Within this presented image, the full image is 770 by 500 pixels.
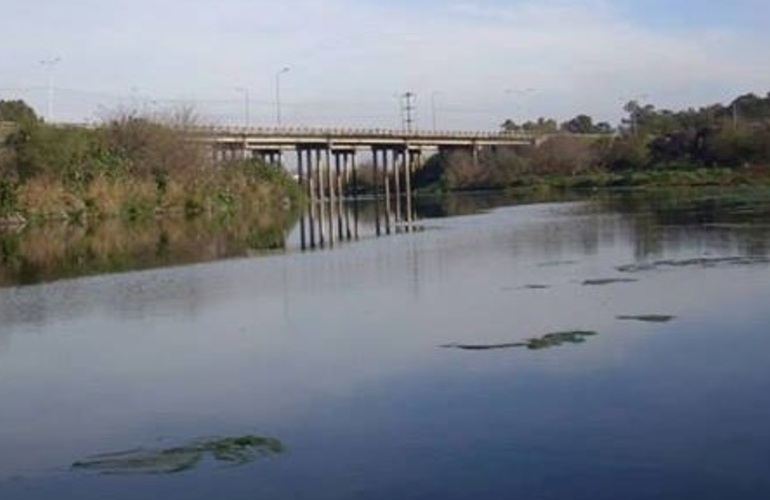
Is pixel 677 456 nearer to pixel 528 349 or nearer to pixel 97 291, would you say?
pixel 528 349

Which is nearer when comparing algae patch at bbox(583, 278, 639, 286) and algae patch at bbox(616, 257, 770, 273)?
algae patch at bbox(583, 278, 639, 286)

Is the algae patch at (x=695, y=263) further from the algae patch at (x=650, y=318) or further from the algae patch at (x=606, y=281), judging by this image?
the algae patch at (x=650, y=318)

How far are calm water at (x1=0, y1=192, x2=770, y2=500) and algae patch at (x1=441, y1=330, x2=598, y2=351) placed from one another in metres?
0.07

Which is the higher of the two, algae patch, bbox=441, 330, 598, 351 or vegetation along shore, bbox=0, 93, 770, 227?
vegetation along shore, bbox=0, 93, 770, 227

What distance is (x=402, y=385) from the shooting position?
14930 mm

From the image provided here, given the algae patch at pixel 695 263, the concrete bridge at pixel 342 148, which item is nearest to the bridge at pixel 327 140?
the concrete bridge at pixel 342 148

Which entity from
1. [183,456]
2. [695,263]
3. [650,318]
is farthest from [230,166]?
[183,456]

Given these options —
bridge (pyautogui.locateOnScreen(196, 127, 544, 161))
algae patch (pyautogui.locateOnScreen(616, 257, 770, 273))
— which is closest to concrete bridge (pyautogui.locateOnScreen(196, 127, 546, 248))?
bridge (pyautogui.locateOnScreen(196, 127, 544, 161))

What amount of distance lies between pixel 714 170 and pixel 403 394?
291 feet

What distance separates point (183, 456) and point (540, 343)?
6944mm

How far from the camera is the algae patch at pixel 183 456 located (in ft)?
38.3

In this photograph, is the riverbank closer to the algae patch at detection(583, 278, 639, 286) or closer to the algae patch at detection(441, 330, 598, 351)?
the algae patch at detection(583, 278, 639, 286)

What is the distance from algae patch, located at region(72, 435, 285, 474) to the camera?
38.3 ft

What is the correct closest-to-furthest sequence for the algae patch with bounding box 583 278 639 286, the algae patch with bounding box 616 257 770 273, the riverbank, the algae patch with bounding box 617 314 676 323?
1. the algae patch with bounding box 617 314 676 323
2. the algae patch with bounding box 583 278 639 286
3. the algae patch with bounding box 616 257 770 273
4. the riverbank
